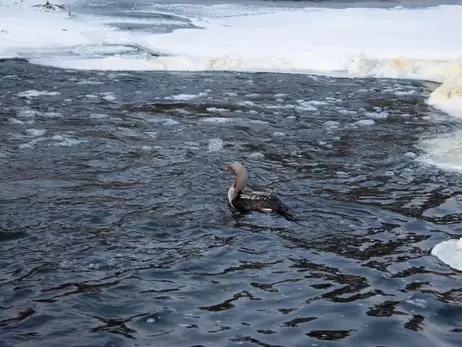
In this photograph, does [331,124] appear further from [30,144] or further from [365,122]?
[30,144]

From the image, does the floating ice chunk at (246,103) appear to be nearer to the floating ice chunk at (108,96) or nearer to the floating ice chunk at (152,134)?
the floating ice chunk at (108,96)

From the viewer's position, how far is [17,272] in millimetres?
6129

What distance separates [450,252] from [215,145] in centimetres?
451

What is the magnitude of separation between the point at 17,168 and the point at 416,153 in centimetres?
523

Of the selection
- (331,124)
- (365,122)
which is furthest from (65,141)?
(365,122)

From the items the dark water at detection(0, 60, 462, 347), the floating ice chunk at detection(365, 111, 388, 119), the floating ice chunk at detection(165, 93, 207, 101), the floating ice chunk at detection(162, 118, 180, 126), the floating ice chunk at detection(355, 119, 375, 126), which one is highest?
the floating ice chunk at detection(165, 93, 207, 101)

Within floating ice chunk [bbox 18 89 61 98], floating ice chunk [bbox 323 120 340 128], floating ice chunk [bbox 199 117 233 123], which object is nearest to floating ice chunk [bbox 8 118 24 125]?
floating ice chunk [bbox 18 89 61 98]

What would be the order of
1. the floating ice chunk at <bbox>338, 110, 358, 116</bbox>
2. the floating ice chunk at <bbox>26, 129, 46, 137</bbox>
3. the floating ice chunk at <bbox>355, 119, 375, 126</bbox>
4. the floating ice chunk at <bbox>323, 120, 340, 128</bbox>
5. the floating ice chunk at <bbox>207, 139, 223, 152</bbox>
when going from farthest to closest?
the floating ice chunk at <bbox>338, 110, 358, 116</bbox> → the floating ice chunk at <bbox>355, 119, 375, 126</bbox> → the floating ice chunk at <bbox>323, 120, 340, 128</bbox> → the floating ice chunk at <bbox>26, 129, 46, 137</bbox> → the floating ice chunk at <bbox>207, 139, 223, 152</bbox>

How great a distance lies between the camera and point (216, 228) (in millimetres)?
7387

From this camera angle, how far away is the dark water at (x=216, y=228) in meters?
5.39

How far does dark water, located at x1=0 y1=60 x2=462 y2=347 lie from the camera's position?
539cm

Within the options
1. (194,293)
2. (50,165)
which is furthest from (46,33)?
(194,293)

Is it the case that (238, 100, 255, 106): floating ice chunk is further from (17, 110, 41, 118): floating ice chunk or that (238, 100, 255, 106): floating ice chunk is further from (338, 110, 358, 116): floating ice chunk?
(17, 110, 41, 118): floating ice chunk

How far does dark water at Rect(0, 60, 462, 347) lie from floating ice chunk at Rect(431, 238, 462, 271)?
0.11m
